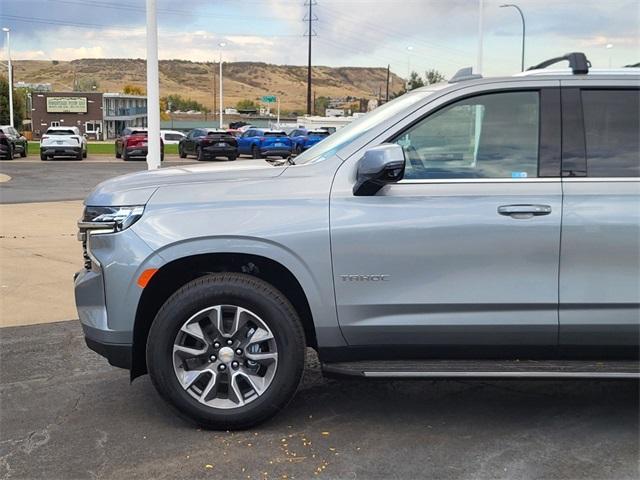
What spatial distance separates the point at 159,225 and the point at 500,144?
1955mm

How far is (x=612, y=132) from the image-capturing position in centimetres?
398

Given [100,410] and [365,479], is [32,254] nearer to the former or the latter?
[100,410]

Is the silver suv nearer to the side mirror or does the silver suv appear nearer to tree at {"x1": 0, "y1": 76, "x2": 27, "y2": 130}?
the side mirror

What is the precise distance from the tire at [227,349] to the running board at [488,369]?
0.25 m

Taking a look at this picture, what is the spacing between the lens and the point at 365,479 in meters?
3.45

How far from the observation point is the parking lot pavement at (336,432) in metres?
3.56

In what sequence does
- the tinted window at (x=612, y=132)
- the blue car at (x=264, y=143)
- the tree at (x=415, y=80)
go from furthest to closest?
1. the tree at (x=415, y=80)
2. the blue car at (x=264, y=143)
3. the tinted window at (x=612, y=132)

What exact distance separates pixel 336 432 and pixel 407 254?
1104 mm

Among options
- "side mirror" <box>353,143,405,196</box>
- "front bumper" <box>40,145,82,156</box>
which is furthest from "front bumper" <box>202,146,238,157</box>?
"side mirror" <box>353,143,405,196</box>

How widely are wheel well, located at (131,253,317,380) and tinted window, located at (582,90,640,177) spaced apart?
179cm

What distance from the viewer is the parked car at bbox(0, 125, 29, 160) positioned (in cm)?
3112

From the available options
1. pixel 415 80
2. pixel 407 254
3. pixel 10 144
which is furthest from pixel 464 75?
pixel 415 80

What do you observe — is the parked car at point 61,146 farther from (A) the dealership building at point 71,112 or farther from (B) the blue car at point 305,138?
(A) the dealership building at point 71,112

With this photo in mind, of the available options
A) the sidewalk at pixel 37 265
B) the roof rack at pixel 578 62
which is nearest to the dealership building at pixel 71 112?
the sidewalk at pixel 37 265
